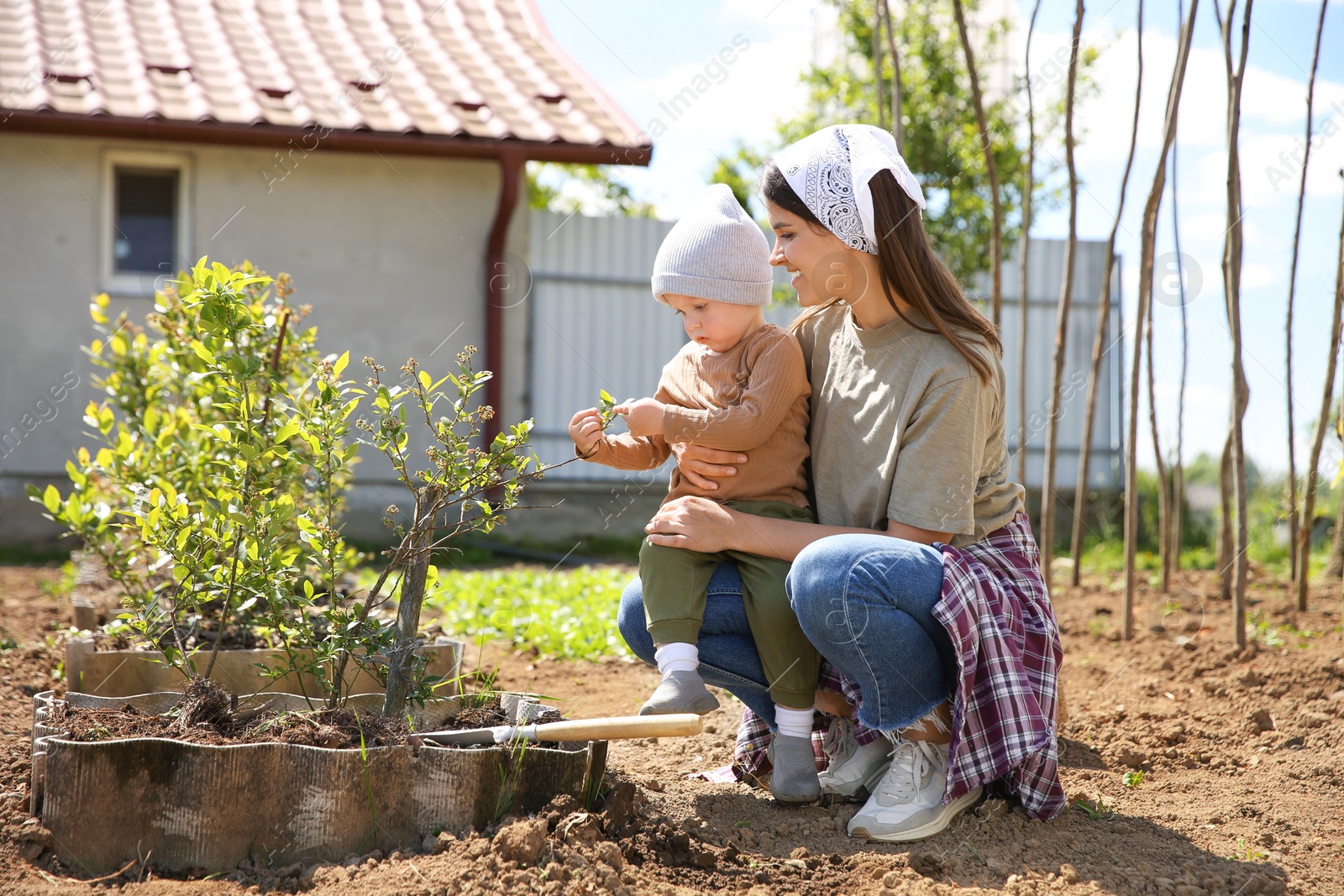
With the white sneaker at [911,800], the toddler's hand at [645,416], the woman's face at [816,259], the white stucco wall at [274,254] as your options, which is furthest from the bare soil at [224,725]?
the white stucco wall at [274,254]

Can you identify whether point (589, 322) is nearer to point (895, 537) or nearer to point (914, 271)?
point (914, 271)

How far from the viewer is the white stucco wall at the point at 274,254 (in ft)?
21.0

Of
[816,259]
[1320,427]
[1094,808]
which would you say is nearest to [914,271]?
[816,259]

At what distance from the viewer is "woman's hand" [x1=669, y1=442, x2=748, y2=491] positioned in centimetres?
225

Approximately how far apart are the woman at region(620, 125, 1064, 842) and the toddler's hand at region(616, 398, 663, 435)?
10 cm

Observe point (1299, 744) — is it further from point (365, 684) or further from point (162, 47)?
point (162, 47)

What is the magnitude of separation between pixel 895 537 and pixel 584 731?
2.29ft

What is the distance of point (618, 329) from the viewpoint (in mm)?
7922

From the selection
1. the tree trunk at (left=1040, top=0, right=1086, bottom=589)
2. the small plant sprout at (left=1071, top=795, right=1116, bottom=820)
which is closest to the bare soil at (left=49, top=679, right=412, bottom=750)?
the small plant sprout at (left=1071, top=795, right=1116, bottom=820)

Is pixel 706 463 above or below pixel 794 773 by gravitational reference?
above

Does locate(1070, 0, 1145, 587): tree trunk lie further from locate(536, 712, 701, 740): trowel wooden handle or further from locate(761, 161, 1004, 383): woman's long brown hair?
locate(536, 712, 701, 740): trowel wooden handle

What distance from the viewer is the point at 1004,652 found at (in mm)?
1991

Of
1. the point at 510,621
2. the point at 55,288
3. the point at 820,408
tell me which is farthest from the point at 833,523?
the point at 55,288

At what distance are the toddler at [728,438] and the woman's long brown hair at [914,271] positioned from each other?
24cm
